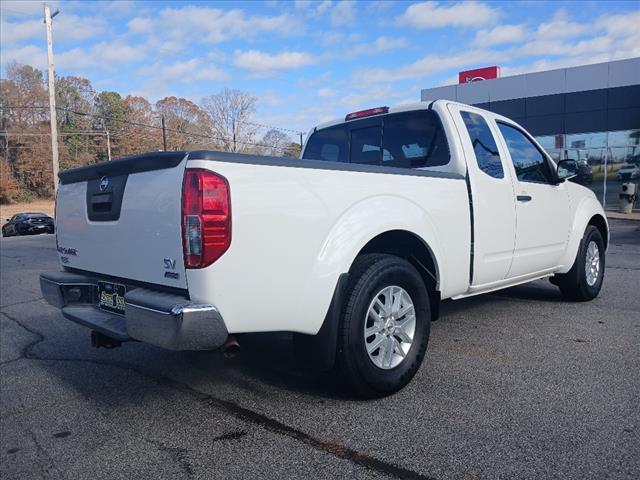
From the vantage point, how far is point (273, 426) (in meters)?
3.11

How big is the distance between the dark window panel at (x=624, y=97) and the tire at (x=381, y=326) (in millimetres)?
23313

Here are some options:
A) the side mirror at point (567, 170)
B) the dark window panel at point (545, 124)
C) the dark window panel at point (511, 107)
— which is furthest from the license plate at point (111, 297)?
the dark window panel at point (511, 107)

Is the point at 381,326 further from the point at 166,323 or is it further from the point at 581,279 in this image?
the point at 581,279

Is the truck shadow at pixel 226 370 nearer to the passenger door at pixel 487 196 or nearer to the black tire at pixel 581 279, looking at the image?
the passenger door at pixel 487 196

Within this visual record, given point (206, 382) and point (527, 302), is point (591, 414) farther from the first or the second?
point (527, 302)

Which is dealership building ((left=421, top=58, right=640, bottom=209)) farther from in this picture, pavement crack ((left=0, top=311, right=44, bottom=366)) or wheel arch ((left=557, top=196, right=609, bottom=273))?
pavement crack ((left=0, top=311, right=44, bottom=366))

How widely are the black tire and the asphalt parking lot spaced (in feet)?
2.17

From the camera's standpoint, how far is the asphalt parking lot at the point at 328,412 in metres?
2.66

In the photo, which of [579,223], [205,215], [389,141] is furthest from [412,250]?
[579,223]

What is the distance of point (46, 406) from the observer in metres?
3.66

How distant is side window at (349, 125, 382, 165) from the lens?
4949 millimetres

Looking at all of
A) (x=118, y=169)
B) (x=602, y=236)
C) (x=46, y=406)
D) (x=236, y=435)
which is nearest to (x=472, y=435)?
(x=236, y=435)

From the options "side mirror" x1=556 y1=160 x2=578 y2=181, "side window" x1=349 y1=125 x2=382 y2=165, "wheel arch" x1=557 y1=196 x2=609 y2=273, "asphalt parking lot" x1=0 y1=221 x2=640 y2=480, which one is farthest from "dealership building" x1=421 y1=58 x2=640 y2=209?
"asphalt parking lot" x1=0 y1=221 x2=640 y2=480

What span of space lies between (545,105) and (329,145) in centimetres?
2229
